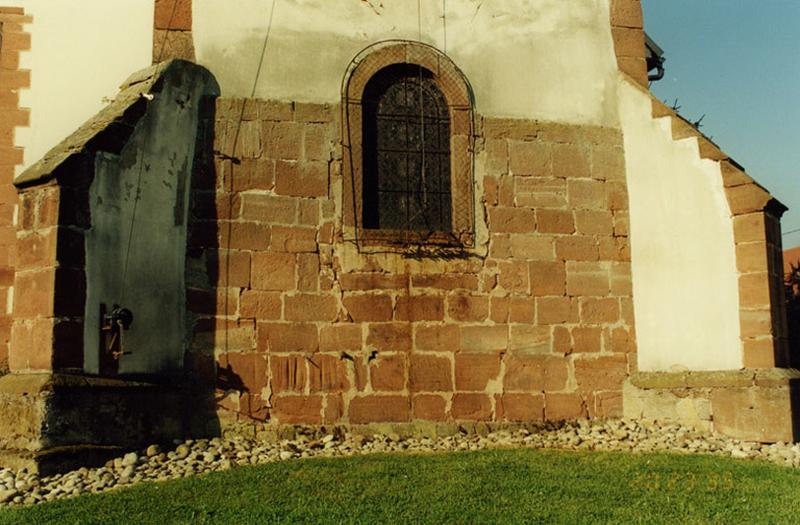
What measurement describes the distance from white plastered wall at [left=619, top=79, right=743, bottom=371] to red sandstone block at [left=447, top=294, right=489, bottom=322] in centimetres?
178

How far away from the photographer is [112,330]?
7453 mm

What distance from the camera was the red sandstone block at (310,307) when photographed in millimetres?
8641

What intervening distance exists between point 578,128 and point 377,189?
2422mm

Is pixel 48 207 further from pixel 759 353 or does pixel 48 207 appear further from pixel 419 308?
pixel 759 353

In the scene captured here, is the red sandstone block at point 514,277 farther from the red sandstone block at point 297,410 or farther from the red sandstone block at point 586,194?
the red sandstone block at point 297,410

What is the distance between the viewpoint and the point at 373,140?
9273 millimetres

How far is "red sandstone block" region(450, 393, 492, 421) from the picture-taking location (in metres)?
8.86

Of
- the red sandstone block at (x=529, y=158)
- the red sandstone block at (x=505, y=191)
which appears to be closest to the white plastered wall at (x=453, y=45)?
the red sandstone block at (x=529, y=158)

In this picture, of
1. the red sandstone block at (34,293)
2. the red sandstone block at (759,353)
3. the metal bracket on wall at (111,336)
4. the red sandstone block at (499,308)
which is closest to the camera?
the red sandstone block at (34,293)

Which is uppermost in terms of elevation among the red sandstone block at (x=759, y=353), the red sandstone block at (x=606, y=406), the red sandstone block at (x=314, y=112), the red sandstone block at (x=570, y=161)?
the red sandstone block at (x=314, y=112)

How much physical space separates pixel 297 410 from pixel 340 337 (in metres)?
0.85

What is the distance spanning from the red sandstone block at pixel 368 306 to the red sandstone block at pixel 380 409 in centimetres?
82

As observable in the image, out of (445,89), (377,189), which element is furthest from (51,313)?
(445,89)

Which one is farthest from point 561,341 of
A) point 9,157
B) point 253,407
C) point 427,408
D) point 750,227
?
point 9,157
